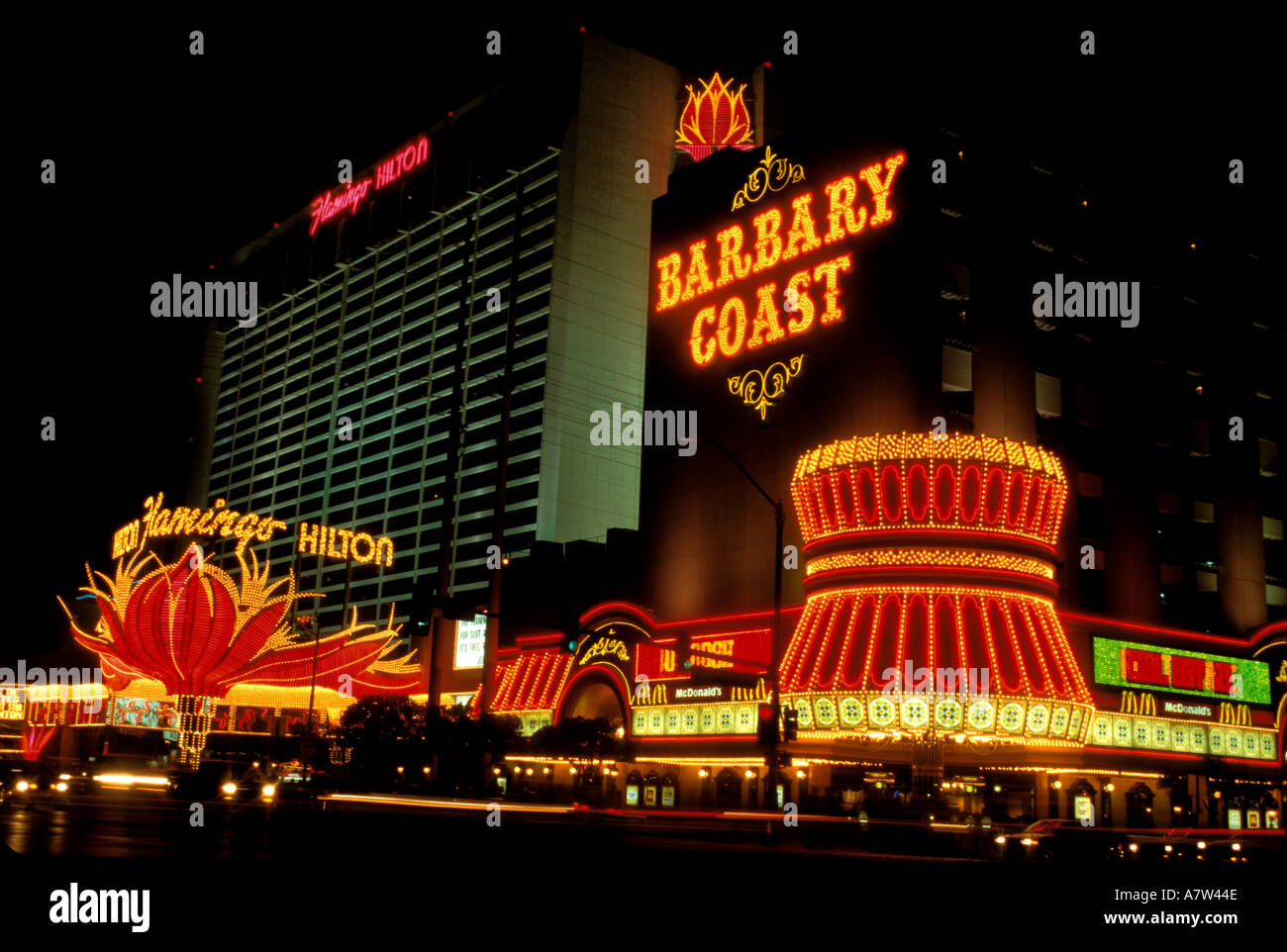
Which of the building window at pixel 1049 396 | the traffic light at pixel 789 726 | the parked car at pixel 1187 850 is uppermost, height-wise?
the building window at pixel 1049 396

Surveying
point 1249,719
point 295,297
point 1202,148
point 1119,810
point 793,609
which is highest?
point 295,297

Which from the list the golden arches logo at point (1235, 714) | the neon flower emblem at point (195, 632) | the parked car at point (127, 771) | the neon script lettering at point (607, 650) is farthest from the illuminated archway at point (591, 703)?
the golden arches logo at point (1235, 714)

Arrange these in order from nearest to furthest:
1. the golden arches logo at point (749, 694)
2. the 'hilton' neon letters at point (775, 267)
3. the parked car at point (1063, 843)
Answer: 1. the parked car at point (1063, 843)
2. the golden arches logo at point (749, 694)
3. the 'hilton' neon letters at point (775, 267)

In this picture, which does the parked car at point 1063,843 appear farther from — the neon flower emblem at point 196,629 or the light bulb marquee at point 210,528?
the light bulb marquee at point 210,528

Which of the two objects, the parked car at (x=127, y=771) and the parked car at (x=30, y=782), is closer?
the parked car at (x=30, y=782)

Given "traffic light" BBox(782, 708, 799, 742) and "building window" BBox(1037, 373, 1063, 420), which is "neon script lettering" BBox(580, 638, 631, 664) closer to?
"traffic light" BBox(782, 708, 799, 742)
